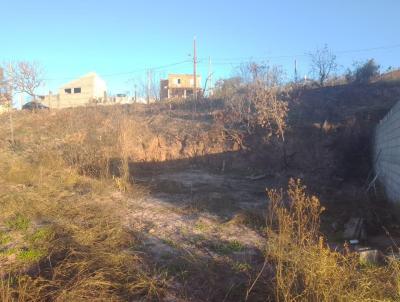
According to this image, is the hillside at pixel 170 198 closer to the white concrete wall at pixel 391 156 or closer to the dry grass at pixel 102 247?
the dry grass at pixel 102 247

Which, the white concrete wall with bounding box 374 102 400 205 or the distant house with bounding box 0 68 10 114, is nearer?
the white concrete wall with bounding box 374 102 400 205

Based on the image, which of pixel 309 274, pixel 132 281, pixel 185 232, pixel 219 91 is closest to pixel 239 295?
pixel 309 274

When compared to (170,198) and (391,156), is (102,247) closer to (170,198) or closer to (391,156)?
(170,198)

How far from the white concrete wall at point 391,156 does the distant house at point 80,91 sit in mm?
35792

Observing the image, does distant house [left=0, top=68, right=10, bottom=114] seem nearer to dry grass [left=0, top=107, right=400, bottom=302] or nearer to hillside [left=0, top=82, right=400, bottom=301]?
hillside [left=0, top=82, right=400, bottom=301]

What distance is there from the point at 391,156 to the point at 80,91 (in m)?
41.8

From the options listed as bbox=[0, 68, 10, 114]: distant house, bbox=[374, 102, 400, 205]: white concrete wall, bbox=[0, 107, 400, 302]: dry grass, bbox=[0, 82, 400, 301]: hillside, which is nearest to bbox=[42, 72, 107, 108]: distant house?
bbox=[0, 68, 10, 114]: distant house

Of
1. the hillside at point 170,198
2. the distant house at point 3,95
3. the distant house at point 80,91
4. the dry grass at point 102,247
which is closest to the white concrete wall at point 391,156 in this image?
the hillside at point 170,198

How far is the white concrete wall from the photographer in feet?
21.1

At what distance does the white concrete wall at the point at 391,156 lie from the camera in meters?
6.44

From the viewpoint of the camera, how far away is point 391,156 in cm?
710

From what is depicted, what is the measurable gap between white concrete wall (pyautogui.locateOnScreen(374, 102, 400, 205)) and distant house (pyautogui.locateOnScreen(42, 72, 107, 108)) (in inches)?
1409

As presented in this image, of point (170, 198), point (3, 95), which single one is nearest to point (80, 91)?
point (3, 95)

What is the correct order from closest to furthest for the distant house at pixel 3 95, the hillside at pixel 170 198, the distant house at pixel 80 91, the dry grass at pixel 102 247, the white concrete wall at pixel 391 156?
the dry grass at pixel 102 247, the hillside at pixel 170 198, the white concrete wall at pixel 391 156, the distant house at pixel 3 95, the distant house at pixel 80 91
